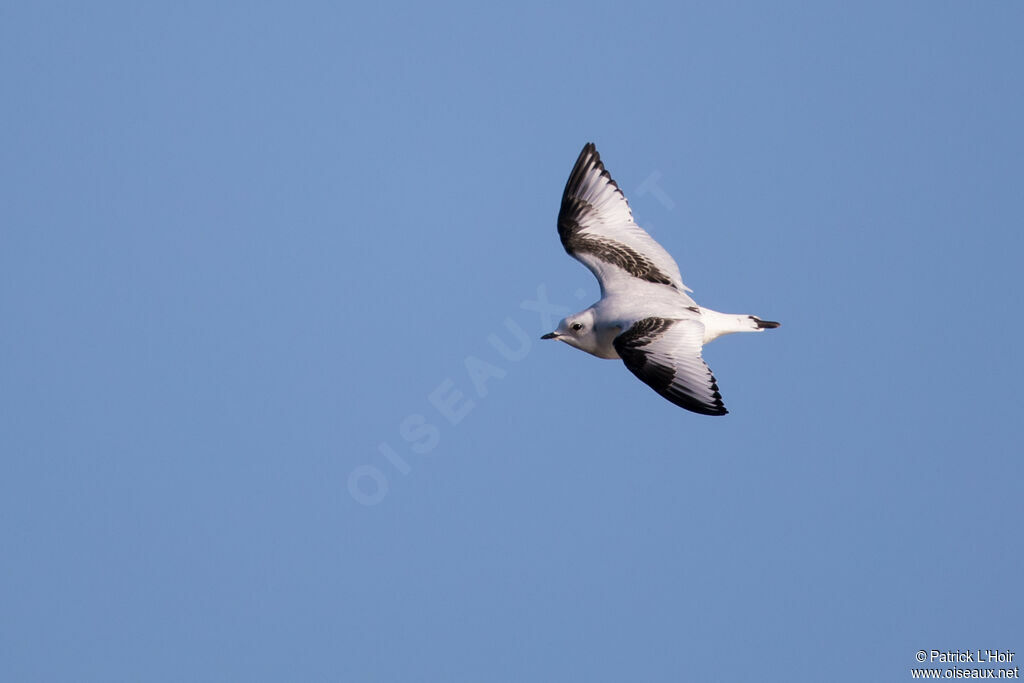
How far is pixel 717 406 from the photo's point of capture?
52.9 ft

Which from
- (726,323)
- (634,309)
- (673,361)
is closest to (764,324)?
(726,323)

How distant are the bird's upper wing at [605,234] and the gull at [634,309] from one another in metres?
0.02

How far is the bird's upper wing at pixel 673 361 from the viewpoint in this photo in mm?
16281

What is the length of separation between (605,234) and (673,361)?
459cm

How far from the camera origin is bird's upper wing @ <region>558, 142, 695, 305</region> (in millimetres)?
19688

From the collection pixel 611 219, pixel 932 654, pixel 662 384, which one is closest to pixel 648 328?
pixel 662 384

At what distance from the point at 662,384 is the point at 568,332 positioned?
2557 mm

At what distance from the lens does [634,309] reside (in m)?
18.2

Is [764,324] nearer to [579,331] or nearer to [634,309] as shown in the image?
[634,309]

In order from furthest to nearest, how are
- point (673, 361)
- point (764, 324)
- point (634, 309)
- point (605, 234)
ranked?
point (605, 234) → point (764, 324) → point (634, 309) → point (673, 361)

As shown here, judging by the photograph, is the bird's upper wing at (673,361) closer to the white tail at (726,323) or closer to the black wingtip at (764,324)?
the white tail at (726,323)

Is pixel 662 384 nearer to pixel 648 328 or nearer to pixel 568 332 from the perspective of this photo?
pixel 648 328

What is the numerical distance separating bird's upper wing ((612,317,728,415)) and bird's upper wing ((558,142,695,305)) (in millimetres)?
1960

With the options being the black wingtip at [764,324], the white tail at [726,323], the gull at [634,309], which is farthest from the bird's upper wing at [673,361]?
the black wingtip at [764,324]
